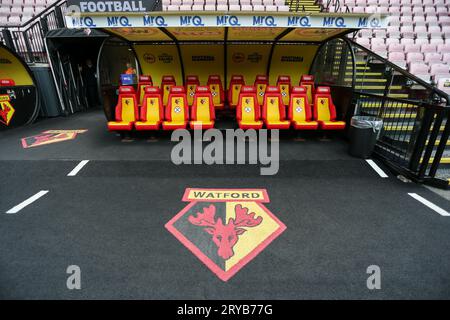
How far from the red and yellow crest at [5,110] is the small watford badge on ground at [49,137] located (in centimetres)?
142

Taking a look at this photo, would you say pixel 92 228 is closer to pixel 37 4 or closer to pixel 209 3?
pixel 209 3

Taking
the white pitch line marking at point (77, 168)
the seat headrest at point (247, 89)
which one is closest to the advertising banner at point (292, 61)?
the seat headrest at point (247, 89)

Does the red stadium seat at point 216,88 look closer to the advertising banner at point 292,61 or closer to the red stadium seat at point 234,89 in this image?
the red stadium seat at point 234,89

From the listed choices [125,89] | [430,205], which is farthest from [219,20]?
[430,205]

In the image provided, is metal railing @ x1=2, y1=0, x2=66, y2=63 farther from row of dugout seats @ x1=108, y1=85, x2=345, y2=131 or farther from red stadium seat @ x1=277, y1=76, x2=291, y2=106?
red stadium seat @ x1=277, y1=76, x2=291, y2=106

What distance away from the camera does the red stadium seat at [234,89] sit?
27.1 feet

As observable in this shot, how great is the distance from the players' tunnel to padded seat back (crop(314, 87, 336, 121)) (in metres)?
9.43

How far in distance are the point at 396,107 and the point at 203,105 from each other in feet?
14.9

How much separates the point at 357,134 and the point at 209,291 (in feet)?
15.2

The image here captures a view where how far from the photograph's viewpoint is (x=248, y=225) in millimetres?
3316

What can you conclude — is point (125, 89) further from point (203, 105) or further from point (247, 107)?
point (247, 107)

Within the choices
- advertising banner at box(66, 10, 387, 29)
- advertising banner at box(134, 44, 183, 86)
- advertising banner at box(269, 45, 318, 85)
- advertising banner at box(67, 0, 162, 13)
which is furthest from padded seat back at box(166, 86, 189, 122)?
advertising banner at box(67, 0, 162, 13)

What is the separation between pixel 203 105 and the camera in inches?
268

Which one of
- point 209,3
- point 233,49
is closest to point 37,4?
point 209,3
